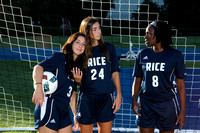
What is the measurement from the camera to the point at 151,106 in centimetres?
271

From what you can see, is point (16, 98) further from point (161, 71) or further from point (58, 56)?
point (161, 71)

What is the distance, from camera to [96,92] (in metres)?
2.80

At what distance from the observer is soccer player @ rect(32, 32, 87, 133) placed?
246cm

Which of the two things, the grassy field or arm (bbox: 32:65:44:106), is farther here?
the grassy field

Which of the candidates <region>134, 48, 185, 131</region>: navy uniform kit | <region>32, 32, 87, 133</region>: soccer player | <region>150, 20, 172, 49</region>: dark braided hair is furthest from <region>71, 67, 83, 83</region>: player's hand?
<region>150, 20, 172, 49</region>: dark braided hair

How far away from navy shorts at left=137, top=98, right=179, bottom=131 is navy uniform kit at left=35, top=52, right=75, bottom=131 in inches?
37.2

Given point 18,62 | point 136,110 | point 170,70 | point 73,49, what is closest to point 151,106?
point 136,110

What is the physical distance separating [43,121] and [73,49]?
898 millimetres

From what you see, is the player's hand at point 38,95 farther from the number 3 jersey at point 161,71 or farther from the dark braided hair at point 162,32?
the dark braided hair at point 162,32

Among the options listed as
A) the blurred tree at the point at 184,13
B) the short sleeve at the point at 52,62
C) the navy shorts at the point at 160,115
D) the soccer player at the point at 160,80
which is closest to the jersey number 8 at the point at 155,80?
the soccer player at the point at 160,80

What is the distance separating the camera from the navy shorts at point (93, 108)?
283 centimetres

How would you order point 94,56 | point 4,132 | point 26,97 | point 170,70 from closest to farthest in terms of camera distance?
1. point 170,70
2. point 94,56
3. point 4,132
4. point 26,97

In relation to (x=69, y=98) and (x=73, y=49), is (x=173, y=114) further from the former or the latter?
(x=73, y=49)

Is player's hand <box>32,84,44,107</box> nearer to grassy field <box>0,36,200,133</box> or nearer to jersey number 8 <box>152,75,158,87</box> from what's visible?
jersey number 8 <box>152,75,158,87</box>
